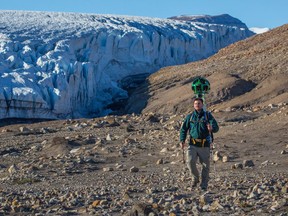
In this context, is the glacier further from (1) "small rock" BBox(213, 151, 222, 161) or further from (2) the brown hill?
(1) "small rock" BBox(213, 151, 222, 161)

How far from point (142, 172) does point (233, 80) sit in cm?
1936

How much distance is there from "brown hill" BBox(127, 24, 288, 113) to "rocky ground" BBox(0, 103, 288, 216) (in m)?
5.15

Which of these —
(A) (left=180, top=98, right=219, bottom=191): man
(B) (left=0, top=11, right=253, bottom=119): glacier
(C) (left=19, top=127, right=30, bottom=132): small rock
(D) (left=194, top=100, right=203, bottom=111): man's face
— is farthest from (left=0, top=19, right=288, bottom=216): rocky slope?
(B) (left=0, top=11, right=253, bottom=119): glacier

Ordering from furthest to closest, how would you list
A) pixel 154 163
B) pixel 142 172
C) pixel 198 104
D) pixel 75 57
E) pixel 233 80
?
pixel 75 57
pixel 233 80
pixel 154 163
pixel 142 172
pixel 198 104

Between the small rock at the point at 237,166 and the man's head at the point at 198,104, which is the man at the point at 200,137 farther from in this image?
the small rock at the point at 237,166

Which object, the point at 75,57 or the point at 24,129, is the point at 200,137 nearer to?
the point at 24,129

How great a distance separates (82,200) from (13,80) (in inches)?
959

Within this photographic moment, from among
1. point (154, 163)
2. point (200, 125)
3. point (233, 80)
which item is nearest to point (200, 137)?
point (200, 125)

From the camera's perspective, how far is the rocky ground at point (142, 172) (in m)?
8.88

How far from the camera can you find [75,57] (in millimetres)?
39438

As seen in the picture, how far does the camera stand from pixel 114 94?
40656 mm

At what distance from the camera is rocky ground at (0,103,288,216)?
8.88 meters

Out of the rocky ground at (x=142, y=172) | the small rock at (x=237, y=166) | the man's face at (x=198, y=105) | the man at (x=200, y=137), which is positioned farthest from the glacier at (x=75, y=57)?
the man's face at (x=198, y=105)

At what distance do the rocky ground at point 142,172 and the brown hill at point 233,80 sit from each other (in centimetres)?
515
